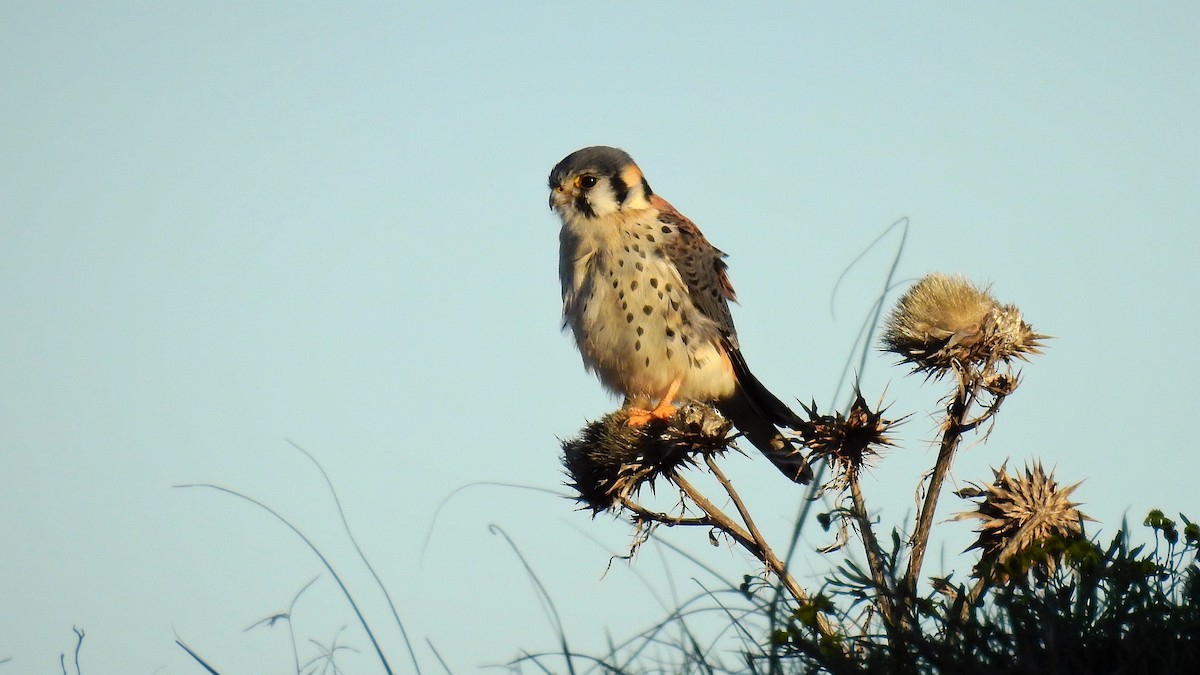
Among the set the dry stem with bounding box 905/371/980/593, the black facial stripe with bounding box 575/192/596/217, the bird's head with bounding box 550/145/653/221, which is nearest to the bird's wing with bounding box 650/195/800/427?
the bird's head with bounding box 550/145/653/221

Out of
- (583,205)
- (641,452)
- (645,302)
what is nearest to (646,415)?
(641,452)

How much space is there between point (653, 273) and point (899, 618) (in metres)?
3.25

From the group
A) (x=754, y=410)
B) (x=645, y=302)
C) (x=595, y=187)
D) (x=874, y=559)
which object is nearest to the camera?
(x=874, y=559)

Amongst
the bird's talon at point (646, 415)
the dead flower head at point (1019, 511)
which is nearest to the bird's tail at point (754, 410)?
the bird's talon at point (646, 415)

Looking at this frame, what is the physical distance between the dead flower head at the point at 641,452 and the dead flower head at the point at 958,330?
78 cm

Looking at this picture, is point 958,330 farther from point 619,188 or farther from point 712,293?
point 619,188

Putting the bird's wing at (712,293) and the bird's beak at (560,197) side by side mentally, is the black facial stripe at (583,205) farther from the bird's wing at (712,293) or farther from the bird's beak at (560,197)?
the bird's wing at (712,293)

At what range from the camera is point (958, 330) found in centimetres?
450

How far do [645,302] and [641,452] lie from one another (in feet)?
3.99

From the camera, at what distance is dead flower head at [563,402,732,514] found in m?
4.58

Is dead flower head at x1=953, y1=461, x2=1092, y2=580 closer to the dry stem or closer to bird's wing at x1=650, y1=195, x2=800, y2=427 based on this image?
the dry stem

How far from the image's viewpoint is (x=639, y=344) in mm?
5672

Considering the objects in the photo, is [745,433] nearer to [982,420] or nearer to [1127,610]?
[982,420]

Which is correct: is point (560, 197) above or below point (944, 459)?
above
